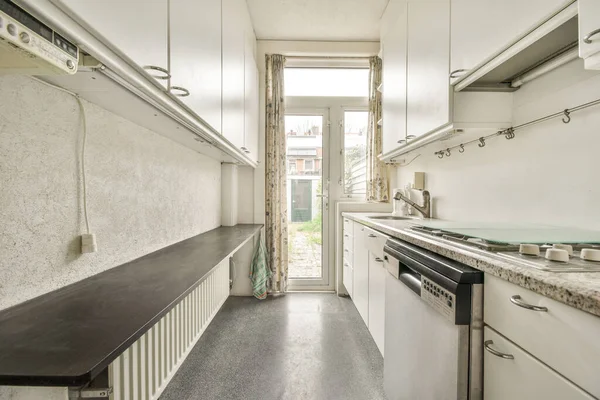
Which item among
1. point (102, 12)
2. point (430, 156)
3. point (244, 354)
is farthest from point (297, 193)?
point (102, 12)

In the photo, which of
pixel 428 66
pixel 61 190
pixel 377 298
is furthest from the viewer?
pixel 377 298

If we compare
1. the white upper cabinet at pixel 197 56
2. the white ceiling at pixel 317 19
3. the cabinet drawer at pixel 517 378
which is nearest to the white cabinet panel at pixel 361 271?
the cabinet drawer at pixel 517 378

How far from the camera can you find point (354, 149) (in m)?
3.19

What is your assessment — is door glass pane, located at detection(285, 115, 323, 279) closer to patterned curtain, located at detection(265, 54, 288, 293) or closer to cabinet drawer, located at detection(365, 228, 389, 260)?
patterned curtain, located at detection(265, 54, 288, 293)

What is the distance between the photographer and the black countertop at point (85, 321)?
0.48 m

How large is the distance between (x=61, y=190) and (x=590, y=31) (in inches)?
64.5

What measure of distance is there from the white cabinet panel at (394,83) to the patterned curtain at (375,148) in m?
0.49

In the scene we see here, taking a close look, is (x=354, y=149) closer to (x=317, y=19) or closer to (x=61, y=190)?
(x=317, y=19)

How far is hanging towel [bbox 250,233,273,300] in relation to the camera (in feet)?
9.43

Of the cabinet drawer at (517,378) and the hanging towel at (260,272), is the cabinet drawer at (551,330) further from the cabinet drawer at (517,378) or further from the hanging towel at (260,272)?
the hanging towel at (260,272)

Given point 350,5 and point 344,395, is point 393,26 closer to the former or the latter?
point 350,5

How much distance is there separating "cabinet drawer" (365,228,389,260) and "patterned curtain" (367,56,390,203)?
3.79 feet

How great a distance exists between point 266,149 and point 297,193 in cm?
65

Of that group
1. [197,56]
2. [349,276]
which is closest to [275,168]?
[349,276]
